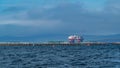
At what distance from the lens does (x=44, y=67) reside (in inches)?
1811

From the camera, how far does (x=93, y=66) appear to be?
46.8m

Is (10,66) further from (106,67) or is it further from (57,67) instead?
(106,67)

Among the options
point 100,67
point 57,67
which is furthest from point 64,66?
point 100,67

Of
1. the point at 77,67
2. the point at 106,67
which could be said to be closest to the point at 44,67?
the point at 77,67

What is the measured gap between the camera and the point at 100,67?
45.2 meters

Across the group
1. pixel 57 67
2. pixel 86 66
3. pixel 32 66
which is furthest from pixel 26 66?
pixel 86 66

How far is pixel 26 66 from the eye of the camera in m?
46.9

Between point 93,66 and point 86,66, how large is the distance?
0.87 meters

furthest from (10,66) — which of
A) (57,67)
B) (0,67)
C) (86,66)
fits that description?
(86,66)

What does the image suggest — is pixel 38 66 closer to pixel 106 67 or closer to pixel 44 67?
pixel 44 67

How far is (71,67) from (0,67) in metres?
8.41

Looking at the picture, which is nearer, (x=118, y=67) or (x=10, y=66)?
(x=118, y=67)

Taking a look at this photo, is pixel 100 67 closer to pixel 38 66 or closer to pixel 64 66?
pixel 64 66

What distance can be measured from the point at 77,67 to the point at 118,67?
4.85 meters
